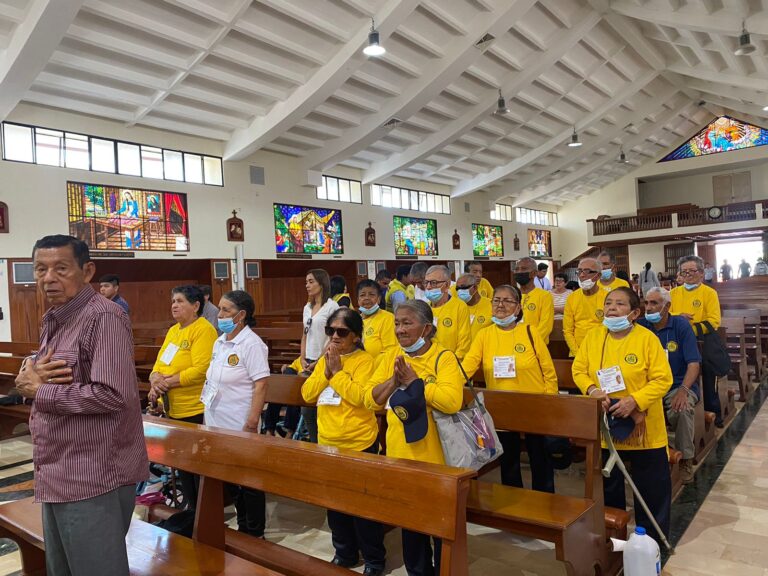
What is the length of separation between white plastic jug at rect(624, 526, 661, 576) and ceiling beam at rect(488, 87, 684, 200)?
1644cm

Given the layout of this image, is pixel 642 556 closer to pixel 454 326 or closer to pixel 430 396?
pixel 430 396

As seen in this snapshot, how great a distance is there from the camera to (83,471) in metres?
1.58

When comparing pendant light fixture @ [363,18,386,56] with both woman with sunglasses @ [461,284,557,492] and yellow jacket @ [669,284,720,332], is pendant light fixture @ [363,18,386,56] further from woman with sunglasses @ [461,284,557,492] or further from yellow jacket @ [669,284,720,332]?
woman with sunglasses @ [461,284,557,492]

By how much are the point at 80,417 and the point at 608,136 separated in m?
17.9

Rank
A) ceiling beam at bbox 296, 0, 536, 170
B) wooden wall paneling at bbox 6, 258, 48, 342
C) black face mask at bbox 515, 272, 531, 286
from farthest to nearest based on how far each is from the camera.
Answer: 1. ceiling beam at bbox 296, 0, 536, 170
2. wooden wall paneling at bbox 6, 258, 48, 342
3. black face mask at bbox 515, 272, 531, 286

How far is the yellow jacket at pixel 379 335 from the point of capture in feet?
12.6

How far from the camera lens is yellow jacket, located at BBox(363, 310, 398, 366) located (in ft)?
12.6

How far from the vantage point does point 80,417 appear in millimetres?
1586

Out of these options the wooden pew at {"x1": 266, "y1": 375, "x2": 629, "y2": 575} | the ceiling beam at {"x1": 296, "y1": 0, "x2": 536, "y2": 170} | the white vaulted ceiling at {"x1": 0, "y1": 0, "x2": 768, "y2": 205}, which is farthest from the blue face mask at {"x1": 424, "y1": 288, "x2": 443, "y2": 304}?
the ceiling beam at {"x1": 296, "y1": 0, "x2": 536, "y2": 170}

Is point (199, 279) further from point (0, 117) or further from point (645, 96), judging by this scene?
point (645, 96)

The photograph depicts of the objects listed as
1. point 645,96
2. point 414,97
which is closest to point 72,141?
point 414,97

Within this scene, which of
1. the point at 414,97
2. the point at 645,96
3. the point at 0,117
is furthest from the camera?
the point at 645,96

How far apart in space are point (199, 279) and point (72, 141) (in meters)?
3.61

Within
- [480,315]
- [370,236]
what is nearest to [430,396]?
[480,315]
